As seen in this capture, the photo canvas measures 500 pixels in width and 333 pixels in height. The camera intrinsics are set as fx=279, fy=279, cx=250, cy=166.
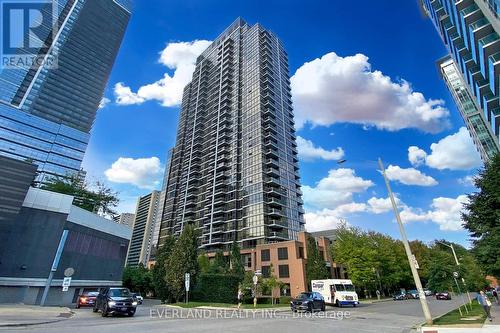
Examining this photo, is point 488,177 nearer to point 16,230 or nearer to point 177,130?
point 16,230

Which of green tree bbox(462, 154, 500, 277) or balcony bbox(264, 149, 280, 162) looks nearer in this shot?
green tree bbox(462, 154, 500, 277)

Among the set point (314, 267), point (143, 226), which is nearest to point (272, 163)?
point (314, 267)

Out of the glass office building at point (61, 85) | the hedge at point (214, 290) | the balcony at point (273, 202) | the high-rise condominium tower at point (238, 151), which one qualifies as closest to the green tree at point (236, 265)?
the hedge at point (214, 290)

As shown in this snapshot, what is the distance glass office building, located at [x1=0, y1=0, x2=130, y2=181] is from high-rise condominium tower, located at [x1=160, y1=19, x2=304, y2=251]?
44.6 m

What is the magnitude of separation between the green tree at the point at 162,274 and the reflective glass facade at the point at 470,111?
52898 millimetres

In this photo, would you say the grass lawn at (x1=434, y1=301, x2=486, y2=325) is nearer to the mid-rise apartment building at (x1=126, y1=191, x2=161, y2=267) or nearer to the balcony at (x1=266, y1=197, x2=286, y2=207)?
the balcony at (x1=266, y1=197, x2=286, y2=207)

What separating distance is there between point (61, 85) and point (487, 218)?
15687cm

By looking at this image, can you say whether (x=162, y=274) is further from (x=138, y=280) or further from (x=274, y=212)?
(x=274, y=212)

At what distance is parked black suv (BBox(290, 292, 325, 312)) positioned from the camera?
2309 centimetres

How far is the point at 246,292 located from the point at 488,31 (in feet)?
142

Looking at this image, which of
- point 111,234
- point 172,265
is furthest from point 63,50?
point 172,265

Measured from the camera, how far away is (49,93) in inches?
4919

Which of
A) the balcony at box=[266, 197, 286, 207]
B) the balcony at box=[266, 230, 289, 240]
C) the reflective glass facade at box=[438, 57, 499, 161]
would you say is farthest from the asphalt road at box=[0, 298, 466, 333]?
the balcony at box=[266, 197, 286, 207]

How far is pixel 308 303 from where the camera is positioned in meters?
23.2
